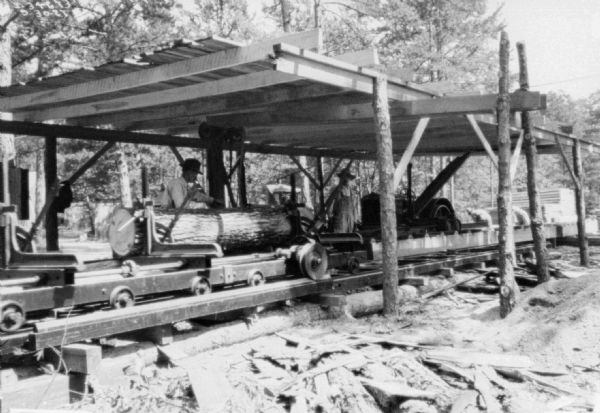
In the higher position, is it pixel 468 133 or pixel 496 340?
pixel 468 133

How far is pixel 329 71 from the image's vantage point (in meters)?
7.12

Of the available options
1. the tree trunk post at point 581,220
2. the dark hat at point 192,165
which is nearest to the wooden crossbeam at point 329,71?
the dark hat at point 192,165

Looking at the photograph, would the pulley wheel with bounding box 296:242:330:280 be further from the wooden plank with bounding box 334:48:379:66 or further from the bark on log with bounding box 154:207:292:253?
the wooden plank with bounding box 334:48:379:66

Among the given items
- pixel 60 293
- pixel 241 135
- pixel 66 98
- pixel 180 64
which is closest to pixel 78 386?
pixel 60 293

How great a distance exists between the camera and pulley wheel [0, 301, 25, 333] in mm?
4758

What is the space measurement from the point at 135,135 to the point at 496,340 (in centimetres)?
686

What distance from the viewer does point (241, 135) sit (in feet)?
32.6

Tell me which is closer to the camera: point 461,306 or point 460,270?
point 461,306

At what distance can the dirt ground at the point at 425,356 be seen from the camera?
15.5 feet

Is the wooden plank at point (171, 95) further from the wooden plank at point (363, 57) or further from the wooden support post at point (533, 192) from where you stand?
the wooden support post at point (533, 192)

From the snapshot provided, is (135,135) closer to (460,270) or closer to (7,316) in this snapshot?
(7,316)

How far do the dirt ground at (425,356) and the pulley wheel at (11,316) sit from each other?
2.84 ft

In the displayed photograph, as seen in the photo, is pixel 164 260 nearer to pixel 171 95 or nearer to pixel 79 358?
pixel 79 358

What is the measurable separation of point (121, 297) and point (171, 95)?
341 cm
